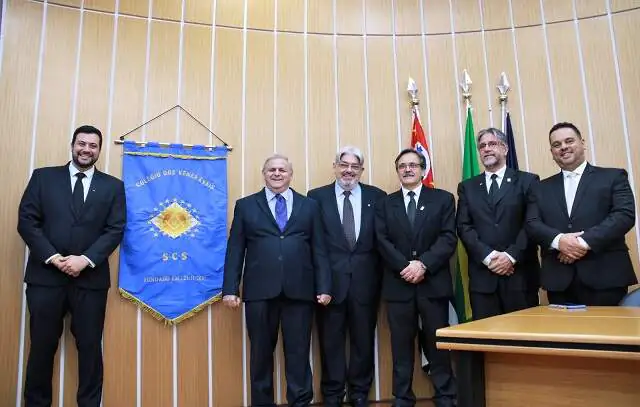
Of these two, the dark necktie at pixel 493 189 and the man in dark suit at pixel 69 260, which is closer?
the man in dark suit at pixel 69 260

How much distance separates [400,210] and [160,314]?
1.78 metres

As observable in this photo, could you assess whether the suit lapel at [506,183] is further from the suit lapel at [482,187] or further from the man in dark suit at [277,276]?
the man in dark suit at [277,276]

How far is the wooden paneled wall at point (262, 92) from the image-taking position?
10.8 feet

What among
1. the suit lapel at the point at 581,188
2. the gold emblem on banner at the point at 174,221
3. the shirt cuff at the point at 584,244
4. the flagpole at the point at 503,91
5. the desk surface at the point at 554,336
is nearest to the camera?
the desk surface at the point at 554,336

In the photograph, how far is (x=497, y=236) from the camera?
294 cm

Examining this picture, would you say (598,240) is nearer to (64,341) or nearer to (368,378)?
(368,378)

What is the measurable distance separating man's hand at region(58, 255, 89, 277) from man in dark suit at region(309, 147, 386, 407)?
4.79ft

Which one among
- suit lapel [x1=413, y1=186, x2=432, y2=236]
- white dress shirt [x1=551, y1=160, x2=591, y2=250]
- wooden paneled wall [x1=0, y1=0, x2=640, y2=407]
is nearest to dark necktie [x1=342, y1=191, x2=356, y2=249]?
suit lapel [x1=413, y1=186, x2=432, y2=236]

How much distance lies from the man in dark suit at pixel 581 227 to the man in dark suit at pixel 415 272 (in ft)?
1.79

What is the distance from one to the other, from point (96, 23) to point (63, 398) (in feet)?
8.58

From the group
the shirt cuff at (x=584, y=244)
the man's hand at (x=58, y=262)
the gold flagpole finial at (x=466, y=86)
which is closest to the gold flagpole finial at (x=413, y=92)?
the gold flagpole finial at (x=466, y=86)

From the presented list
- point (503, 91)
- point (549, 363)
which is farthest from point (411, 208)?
point (549, 363)

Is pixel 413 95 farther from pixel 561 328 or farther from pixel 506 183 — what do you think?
pixel 561 328

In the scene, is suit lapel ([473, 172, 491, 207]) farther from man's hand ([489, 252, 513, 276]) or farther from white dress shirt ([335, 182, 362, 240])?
white dress shirt ([335, 182, 362, 240])
